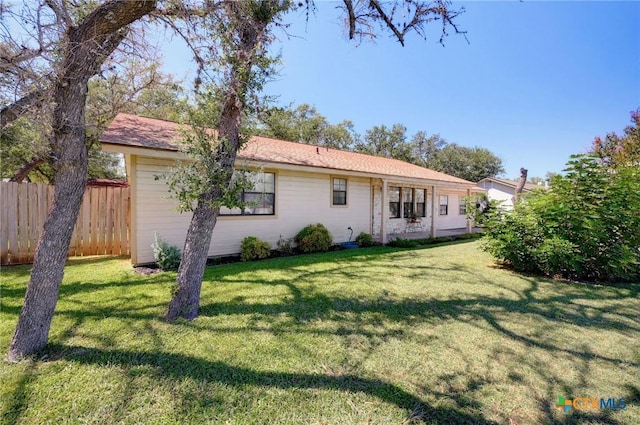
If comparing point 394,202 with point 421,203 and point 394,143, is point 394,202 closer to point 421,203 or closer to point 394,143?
point 421,203

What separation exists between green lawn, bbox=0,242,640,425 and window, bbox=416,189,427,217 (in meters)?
9.54

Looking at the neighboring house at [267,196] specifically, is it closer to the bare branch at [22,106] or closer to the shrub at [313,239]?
the shrub at [313,239]

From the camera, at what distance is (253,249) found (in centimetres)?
762

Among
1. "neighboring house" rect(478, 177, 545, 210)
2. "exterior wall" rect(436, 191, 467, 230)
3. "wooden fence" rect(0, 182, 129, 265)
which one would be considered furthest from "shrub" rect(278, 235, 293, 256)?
"neighboring house" rect(478, 177, 545, 210)

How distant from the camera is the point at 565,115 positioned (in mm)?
17375

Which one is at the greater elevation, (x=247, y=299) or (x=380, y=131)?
(x=380, y=131)

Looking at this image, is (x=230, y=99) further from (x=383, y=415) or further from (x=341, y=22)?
(x=383, y=415)

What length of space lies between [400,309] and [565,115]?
21211 millimetres

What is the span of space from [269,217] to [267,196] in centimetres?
67

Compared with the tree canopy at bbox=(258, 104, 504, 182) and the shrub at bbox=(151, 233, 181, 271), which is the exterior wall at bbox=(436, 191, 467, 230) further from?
the shrub at bbox=(151, 233, 181, 271)

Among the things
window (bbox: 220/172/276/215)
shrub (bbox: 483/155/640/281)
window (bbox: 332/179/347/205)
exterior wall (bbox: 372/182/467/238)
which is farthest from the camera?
exterior wall (bbox: 372/182/467/238)

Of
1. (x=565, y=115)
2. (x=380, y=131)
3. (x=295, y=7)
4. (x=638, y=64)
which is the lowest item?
(x=295, y=7)

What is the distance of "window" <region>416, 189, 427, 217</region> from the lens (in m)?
14.6

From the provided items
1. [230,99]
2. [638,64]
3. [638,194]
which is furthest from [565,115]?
[230,99]
